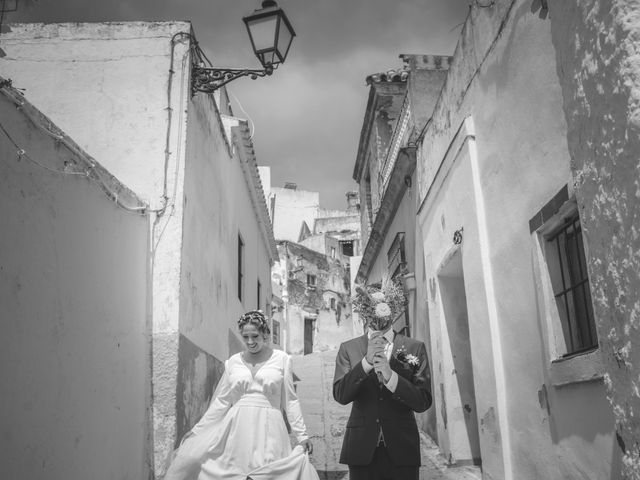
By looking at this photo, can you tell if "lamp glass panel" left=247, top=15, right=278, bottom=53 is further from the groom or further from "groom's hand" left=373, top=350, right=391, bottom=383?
"groom's hand" left=373, top=350, right=391, bottom=383

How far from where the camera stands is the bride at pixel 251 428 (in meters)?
4.48

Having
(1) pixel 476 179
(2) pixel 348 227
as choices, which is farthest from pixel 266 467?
(2) pixel 348 227

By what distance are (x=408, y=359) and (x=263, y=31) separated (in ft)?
13.2

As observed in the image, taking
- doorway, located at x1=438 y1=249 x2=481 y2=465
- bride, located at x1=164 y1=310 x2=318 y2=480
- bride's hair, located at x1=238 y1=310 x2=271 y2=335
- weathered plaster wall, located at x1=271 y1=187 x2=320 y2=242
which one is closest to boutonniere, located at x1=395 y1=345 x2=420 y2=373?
bride, located at x1=164 y1=310 x2=318 y2=480

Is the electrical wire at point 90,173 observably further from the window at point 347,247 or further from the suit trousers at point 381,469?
the window at point 347,247

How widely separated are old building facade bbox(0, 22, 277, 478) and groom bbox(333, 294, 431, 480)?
263 cm

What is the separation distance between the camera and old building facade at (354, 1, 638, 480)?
2104 millimetres

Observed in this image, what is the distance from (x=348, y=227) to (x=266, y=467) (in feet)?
115

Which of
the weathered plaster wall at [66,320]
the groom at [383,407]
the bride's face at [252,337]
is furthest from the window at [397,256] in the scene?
the groom at [383,407]

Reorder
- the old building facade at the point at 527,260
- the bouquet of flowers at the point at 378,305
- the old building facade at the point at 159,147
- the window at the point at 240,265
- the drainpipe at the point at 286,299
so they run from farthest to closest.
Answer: the drainpipe at the point at 286,299, the window at the point at 240,265, the old building facade at the point at 159,147, the bouquet of flowers at the point at 378,305, the old building facade at the point at 527,260

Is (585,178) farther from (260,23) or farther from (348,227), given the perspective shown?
(348,227)

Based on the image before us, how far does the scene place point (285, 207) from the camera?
1634 inches

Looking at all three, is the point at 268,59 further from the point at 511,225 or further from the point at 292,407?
the point at 292,407

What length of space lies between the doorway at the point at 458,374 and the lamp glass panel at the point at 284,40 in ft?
9.29
